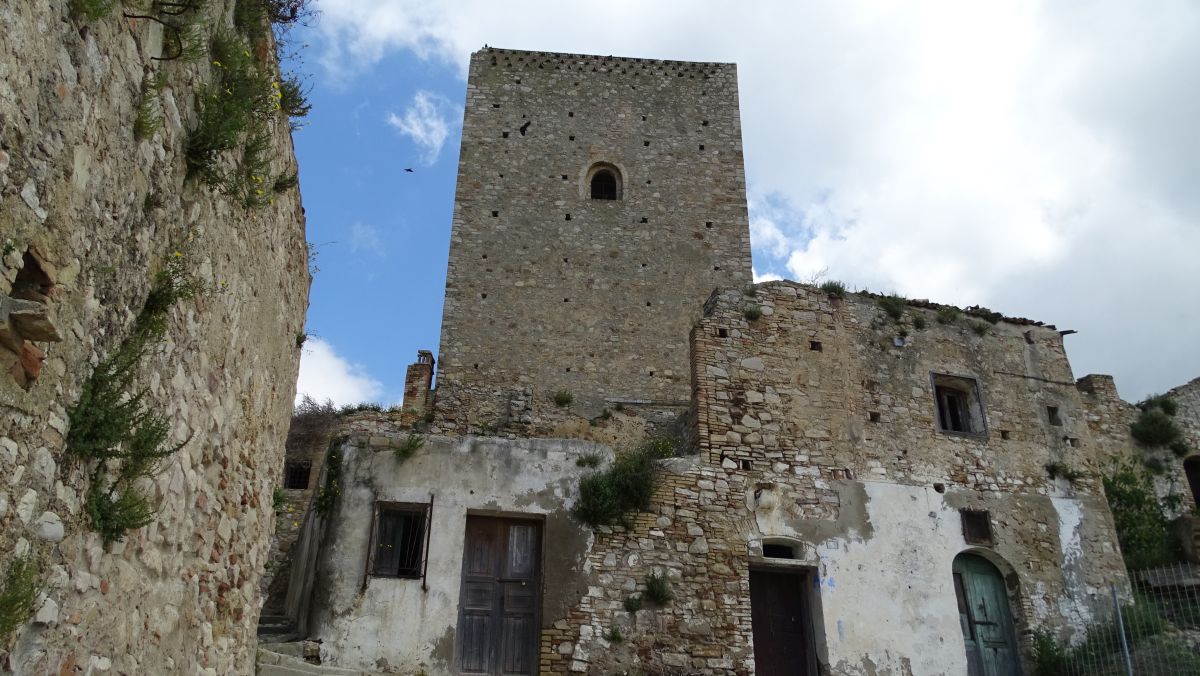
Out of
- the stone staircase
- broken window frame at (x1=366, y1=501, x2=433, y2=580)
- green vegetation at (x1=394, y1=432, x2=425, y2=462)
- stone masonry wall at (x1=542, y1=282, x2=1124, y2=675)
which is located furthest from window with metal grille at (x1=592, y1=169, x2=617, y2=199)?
the stone staircase

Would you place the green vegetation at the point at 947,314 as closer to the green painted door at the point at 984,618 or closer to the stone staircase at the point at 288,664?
the green painted door at the point at 984,618

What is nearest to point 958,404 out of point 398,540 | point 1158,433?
point 1158,433

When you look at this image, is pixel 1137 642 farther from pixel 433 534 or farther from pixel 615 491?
pixel 433 534

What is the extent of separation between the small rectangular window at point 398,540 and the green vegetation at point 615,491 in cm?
180

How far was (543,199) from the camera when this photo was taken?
68.7 feet

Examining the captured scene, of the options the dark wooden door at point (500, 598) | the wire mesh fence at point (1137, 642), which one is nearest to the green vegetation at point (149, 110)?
the dark wooden door at point (500, 598)

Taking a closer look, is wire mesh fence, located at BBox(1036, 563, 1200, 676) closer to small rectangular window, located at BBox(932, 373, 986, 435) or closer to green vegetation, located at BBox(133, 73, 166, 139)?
small rectangular window, located at BBox(932, 373, 986, 435)

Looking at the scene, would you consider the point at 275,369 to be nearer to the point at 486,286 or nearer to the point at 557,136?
the point at 486,286

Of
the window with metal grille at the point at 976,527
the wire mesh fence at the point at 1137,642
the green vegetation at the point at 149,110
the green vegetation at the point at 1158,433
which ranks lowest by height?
the wire mesh fence at the point at 1137,642

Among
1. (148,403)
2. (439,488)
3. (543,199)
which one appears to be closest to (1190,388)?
(543,199)

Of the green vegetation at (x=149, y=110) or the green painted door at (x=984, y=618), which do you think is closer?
the green vegetation at (x=149, y=110)

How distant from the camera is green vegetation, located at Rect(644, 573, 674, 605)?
33.8ft

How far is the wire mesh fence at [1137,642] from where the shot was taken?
409 inches

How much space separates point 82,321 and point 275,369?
2909 mm
